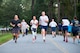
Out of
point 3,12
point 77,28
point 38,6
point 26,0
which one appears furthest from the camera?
point 26,0

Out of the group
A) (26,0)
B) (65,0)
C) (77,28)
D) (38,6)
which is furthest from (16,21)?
(26,0)

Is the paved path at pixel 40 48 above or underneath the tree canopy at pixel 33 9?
underneath

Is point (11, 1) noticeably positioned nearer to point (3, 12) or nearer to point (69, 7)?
point (3, 12)

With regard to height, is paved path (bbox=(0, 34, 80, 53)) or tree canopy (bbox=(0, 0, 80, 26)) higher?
tree canopy (bbox=(0, 0, 80, 26))

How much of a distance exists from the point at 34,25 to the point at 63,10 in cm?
4418

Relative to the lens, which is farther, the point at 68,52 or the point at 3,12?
the point at 3,12

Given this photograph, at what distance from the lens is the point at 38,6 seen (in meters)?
74.8

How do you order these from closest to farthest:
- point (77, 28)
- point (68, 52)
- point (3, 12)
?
point (68, 52)
point (77, 28)
point (3, 12)

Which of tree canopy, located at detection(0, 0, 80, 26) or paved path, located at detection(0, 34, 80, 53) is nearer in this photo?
paved path, located at detection(0, 34, 80, 53)

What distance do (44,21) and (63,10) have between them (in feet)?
147

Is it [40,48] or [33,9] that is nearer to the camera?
[40,48]

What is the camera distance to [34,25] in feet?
83.4

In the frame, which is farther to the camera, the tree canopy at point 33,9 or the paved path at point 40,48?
the tree canopy at point 33,9

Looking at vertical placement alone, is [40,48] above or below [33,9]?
below
